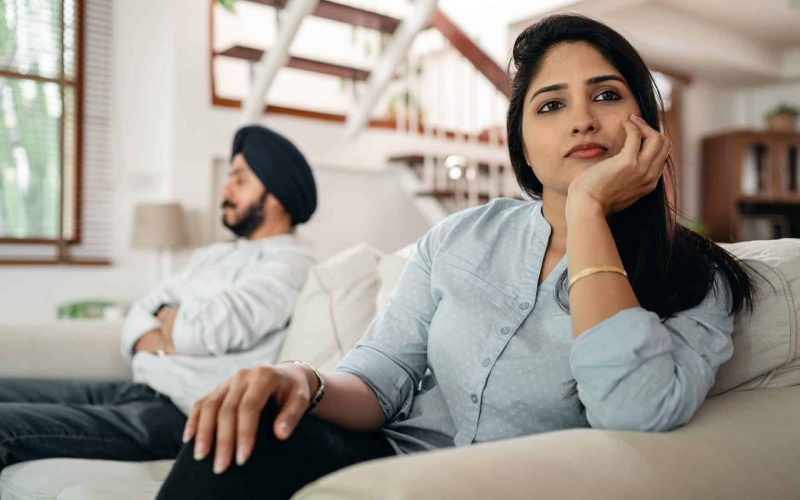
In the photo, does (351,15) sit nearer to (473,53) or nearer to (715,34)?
(473,53)

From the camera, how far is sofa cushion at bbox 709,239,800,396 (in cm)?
111

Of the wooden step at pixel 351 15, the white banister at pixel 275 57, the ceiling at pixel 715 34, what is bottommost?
the white banister at pixel 275 57

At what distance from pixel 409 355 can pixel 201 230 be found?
327 centimetres

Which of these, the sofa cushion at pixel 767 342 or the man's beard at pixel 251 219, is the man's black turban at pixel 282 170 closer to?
the man's beard at pixel 251 219

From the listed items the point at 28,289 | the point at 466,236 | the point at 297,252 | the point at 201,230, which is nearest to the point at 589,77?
the point at 466,236

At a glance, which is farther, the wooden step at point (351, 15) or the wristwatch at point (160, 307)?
the wooden step at point (351, 15)

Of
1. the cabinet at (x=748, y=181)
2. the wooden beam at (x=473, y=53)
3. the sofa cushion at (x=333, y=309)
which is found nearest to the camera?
the sofa cushion at (x=333, y=309)

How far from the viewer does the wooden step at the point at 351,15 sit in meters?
3.98

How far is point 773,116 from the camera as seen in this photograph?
7.73m

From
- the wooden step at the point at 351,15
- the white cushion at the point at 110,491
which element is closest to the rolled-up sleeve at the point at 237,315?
the white cushion at the point at 110,491

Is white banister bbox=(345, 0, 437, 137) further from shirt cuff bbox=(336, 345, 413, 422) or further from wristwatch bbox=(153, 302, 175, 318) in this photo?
shirt cuff bbox=(336, 345, 413, 422)

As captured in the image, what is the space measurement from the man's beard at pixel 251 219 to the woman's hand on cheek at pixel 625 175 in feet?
5.22

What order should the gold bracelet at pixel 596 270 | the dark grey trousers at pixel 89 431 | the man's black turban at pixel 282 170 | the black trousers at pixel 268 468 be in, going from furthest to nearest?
the man's black turban at pixel 282 170
the dark grey trousers at pixel 89 431
the gold bracelet at pixel 596 270
the black trousers at pixel 268 468

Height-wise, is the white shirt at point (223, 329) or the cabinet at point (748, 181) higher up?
the cabinet at point (748, 181)
